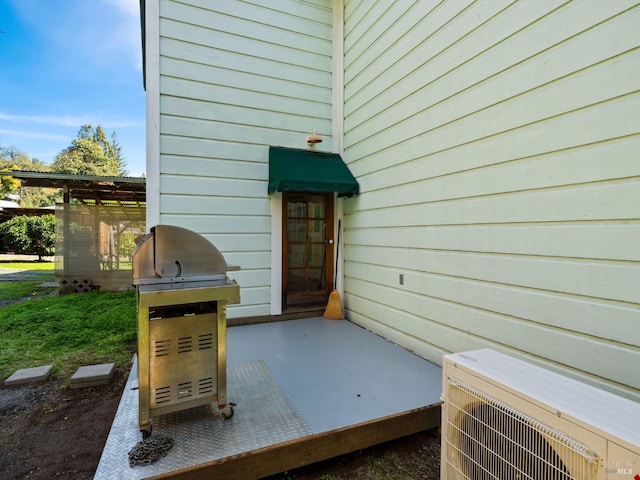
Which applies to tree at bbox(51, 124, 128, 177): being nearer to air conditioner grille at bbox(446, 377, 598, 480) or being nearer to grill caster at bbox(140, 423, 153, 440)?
grill caster at bbox(140, 423, 153, 440)

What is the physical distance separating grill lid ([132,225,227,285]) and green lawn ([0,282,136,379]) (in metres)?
2.39

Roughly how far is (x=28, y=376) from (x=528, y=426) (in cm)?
421

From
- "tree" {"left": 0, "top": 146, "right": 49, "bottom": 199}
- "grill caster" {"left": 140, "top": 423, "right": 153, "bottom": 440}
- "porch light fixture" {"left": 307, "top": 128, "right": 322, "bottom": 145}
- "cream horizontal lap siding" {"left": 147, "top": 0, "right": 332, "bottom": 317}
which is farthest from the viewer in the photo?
"tree" {"left": 0, "top": 146, "right": 49, "bottom": 199}

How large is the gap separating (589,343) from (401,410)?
119 cm

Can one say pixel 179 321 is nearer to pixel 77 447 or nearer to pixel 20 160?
pixel 77 447

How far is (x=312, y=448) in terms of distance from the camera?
1806 mm

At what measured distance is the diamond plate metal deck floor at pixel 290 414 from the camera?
1.63 metres

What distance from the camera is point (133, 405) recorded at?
2.11m

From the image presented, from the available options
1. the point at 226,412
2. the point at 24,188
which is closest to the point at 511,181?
the point at 226,412

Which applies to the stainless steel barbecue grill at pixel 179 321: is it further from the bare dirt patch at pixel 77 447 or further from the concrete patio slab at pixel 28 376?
the concrete patio slab at pixel 28 376

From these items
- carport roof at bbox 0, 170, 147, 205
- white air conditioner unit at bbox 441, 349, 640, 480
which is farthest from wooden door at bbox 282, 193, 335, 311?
carport roof at bbox 0, 170, 147, 205

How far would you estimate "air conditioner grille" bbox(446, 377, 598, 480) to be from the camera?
1008 millimetres

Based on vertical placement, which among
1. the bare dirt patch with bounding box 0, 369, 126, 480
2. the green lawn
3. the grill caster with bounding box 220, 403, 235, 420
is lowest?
the bare dirt patch with bounding box 0, 369, 126, 480

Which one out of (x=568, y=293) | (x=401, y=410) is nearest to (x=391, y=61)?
(x=568, y=293)
